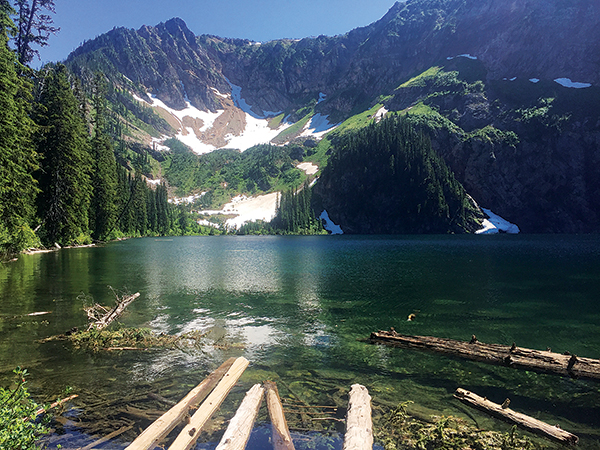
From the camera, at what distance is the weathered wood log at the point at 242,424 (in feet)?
23.5

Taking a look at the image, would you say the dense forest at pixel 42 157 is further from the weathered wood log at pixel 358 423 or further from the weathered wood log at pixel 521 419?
the weathered wood log at pixel 521 419

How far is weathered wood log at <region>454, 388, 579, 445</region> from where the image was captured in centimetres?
807

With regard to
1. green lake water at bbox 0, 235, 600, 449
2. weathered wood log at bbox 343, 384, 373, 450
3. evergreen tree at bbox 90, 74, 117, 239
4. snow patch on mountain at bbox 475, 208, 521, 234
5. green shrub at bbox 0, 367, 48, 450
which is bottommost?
green lake water at bbox 0, 235, 600, 449

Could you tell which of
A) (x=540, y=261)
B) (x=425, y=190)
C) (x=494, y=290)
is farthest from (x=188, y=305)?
(x=425, y=190)

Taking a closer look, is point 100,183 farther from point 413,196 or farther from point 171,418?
point 413,196

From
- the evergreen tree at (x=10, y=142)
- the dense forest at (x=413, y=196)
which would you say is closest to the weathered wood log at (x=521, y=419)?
the evergreen tree at (x=10, y=142)

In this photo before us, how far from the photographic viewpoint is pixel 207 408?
8875 millimetres

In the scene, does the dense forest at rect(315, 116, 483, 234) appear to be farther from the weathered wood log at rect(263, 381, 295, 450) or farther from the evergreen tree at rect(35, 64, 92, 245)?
the weathered wood log at rect(263, 381, 295, 450)

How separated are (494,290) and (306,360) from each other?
23.6 meters

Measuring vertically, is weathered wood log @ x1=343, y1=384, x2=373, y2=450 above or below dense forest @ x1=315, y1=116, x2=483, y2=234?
below

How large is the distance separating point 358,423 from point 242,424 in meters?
2.80

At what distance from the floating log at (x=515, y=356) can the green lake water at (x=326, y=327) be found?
64 centimetres

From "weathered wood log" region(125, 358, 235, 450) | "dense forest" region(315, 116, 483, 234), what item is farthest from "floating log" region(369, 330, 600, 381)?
"dense forest" region(315, 116, 483, 234)

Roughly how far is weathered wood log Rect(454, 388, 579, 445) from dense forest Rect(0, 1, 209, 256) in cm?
3836
